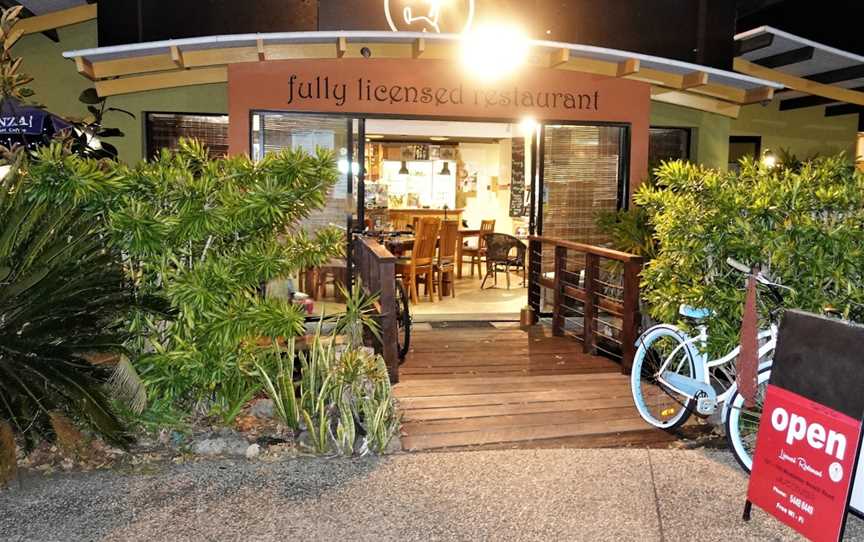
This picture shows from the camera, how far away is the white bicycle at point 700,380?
3881mm

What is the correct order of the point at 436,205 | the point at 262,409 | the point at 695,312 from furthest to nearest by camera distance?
the point at 436,205 → the point at 262,409 → the point at 695,312

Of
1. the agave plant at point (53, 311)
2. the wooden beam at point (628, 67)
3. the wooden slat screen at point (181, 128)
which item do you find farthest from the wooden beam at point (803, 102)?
the agave plant at point (53, 311)

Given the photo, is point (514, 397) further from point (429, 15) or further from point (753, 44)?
point (753, 44)

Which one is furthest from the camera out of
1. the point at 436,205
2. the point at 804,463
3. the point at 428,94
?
the point at 436,205

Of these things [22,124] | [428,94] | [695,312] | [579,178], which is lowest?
[695,312]

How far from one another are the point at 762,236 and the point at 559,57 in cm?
367

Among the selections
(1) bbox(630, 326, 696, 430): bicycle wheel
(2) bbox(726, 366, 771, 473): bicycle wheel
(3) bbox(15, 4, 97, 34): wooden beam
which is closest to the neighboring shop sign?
(2) bbox(726, 366, 771, 473): bicycle wheel

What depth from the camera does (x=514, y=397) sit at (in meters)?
5.14

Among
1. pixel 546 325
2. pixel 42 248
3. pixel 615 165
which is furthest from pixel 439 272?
pixel 42 248

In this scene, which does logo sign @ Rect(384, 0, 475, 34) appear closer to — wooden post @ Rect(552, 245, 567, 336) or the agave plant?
wooden post @ Rect(552, 245, 567, 336)

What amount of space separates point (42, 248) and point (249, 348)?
1.16 m

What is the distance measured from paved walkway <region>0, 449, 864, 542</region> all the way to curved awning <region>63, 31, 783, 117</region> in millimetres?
4279

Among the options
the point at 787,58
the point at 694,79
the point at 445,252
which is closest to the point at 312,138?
the point at 445,252

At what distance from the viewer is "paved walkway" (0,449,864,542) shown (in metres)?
3.12
